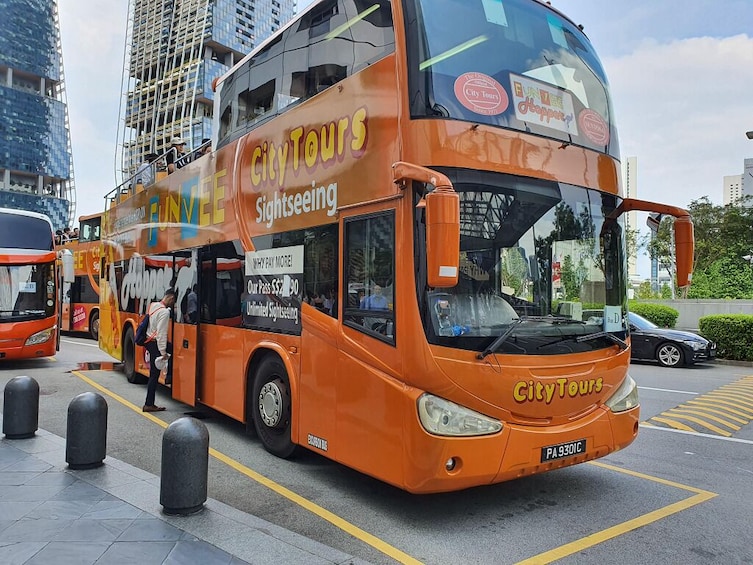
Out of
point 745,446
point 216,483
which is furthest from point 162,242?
point 745,446

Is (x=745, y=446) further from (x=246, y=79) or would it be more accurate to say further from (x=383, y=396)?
(x=246, y=79)

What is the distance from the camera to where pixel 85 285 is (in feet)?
74.3

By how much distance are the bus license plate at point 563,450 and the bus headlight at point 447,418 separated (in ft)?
1.99

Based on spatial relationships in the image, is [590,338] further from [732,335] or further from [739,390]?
[732,335]

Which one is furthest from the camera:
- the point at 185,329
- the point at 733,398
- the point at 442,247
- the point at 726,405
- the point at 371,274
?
the point at 733,398

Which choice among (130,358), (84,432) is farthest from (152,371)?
(84,432)

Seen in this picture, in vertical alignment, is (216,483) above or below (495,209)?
below

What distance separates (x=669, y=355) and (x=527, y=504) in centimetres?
1206

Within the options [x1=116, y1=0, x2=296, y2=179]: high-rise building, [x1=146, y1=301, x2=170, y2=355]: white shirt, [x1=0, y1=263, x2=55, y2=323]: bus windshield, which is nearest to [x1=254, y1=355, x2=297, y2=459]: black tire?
[x1=146, y1=301, x2=170, y2=355]: white shirt

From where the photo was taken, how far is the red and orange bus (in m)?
12.8

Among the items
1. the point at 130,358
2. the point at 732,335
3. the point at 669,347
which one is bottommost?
the point at 669,347

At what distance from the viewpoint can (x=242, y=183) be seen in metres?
6.76

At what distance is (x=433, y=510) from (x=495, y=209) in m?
2.51

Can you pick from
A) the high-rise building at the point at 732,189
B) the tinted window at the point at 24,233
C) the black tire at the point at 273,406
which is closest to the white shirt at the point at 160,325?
the black tire at the point at 273,406
